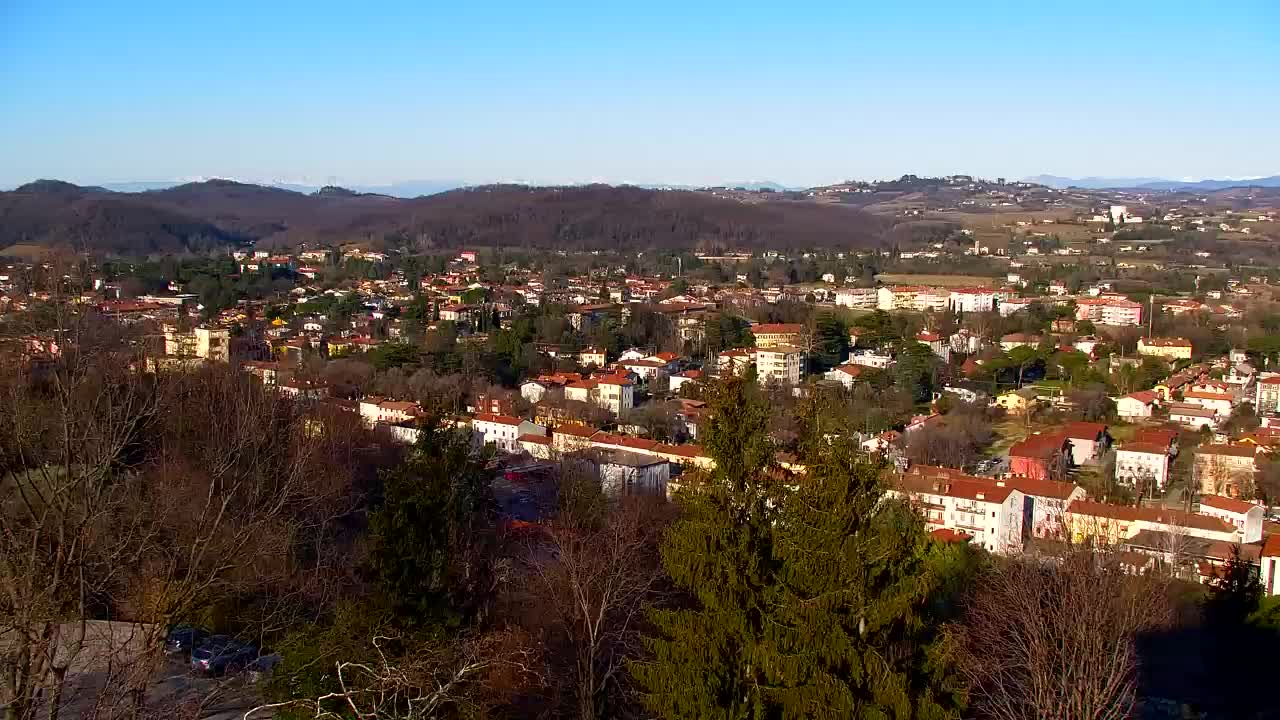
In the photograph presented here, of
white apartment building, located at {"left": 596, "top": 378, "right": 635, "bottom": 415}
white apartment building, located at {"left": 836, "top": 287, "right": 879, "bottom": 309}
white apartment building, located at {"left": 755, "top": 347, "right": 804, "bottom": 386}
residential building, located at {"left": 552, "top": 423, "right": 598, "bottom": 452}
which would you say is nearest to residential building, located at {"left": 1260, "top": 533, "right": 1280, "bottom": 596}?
residential building, located at {"left": 552, "top": 423, "right": 598, "bottom": 452}

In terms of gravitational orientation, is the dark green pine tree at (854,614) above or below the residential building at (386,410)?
above

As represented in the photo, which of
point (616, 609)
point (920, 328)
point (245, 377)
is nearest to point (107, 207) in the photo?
point (920, 328)

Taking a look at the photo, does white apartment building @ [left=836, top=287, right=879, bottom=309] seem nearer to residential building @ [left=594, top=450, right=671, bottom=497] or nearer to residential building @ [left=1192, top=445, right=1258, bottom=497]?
residential building @ [left=1192, top=445, right=1258, bottom=497]

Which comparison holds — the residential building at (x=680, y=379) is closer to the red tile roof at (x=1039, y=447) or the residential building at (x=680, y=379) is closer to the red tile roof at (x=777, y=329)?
the red tile roof at (x=777, y=329)

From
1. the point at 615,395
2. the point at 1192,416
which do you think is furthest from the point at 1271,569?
the point at 615,395

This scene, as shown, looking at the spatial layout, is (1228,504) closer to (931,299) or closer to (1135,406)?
(1135,406)

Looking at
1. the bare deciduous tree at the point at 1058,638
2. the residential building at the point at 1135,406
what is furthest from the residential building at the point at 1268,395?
the bare deciduous tree at the point at 1058,638
